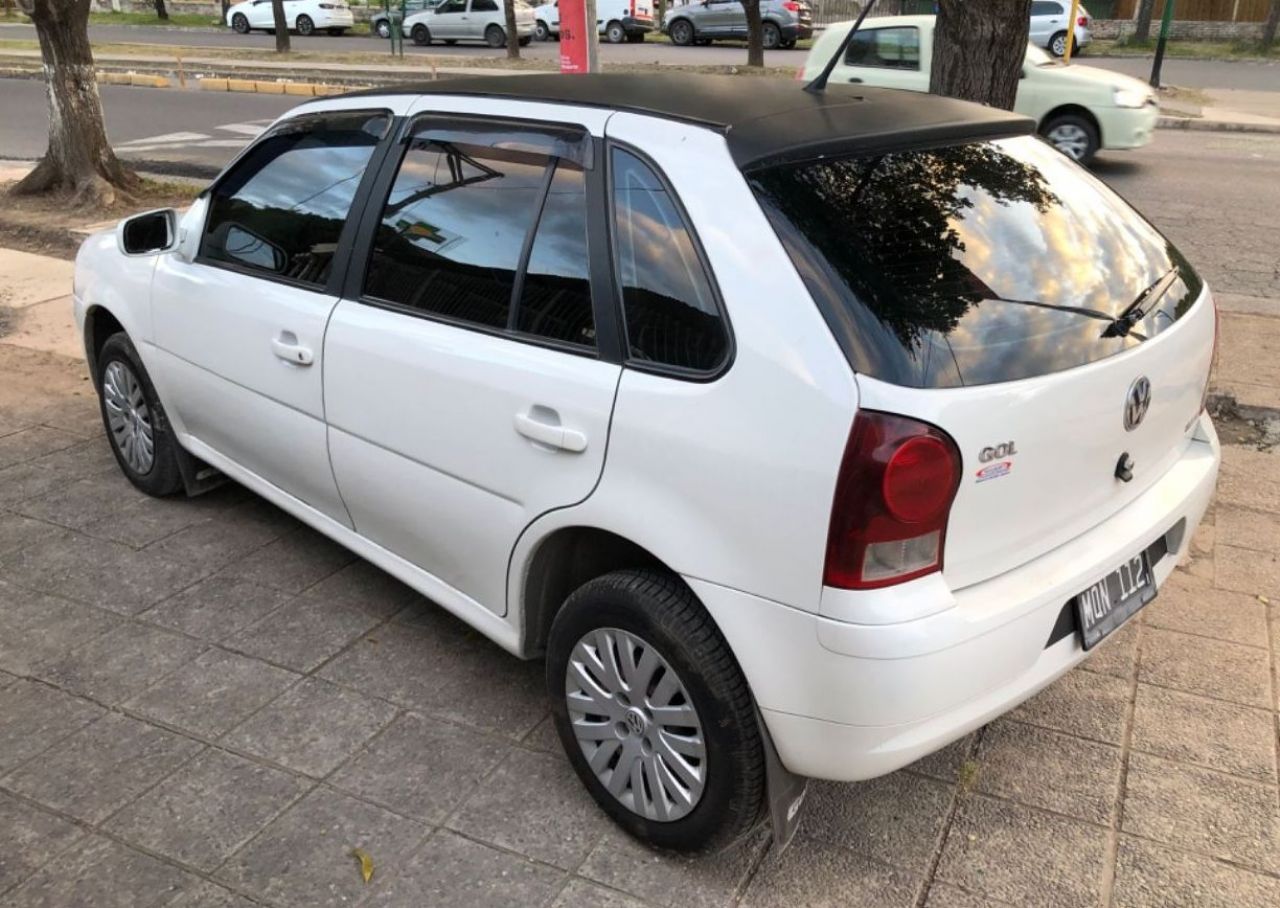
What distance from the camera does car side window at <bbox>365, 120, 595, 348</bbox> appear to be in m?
2.63

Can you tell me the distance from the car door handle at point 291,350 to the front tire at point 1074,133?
422 inches

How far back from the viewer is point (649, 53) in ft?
92.7

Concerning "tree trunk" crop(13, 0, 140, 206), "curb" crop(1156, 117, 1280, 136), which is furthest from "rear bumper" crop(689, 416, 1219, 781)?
"curb" crop(1156, 117, 1280, 136)

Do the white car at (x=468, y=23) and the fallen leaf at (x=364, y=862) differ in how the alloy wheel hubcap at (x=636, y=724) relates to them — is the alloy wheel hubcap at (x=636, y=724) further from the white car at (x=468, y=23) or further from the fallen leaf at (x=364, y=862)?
the white car at (x=468, y=23)

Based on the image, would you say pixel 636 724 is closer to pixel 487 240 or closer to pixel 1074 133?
pixel 487 240

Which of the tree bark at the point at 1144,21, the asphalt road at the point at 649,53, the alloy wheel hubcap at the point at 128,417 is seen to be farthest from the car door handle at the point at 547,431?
the tree bark at the point at 1144,21

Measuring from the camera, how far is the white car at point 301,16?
34844mm

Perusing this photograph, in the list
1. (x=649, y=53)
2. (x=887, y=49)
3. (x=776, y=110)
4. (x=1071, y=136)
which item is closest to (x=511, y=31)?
(x=649, y=53)

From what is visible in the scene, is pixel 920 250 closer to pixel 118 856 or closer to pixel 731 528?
pixel 731 528

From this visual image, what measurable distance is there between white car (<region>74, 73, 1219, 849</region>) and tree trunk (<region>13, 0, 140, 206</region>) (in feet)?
25.7

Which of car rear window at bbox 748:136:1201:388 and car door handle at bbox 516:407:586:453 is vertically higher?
car rear window at bbox 748:136:1201:388

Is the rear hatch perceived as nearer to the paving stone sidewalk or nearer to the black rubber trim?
the black rubber trim

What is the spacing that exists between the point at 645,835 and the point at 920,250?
1.51 m

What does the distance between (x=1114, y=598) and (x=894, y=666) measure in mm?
786
